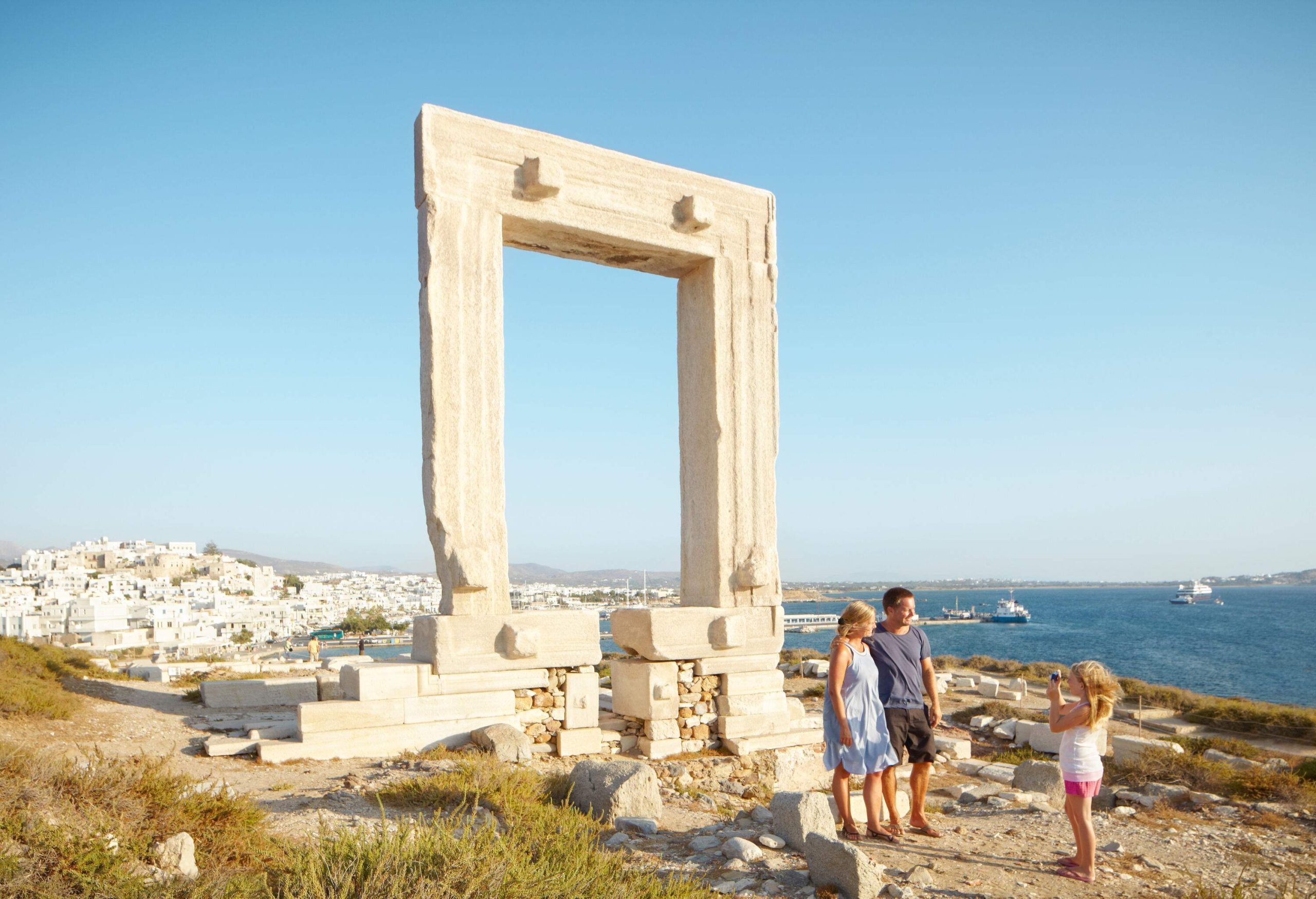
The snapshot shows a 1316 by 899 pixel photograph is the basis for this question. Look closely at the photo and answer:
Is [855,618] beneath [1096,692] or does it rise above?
above

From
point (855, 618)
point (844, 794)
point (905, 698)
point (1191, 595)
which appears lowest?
point (1191, 595)

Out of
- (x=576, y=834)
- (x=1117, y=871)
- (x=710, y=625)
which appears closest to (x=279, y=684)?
(x=710, y=625)

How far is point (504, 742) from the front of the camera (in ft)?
26.2

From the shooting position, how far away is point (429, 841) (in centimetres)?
409

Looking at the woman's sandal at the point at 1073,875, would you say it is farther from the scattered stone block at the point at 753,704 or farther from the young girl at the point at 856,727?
the scattered stone block at the point at 753,704

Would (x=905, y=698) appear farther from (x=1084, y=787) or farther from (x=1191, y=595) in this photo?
(x=1191, y=595)

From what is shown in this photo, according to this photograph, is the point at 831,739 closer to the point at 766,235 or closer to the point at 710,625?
the point at 710,625

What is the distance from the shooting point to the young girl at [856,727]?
5.55 meters

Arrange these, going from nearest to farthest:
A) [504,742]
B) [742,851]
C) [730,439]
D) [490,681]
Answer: [742,851], [504,742], [490,681], [730,439]

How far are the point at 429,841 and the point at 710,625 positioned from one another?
5.58 meters

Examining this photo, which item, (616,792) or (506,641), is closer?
(616,792)

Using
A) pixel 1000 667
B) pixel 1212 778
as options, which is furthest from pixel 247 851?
pixel 1000 667

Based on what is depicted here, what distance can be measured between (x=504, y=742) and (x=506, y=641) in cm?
96

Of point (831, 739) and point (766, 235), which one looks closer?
point (831, 739)
